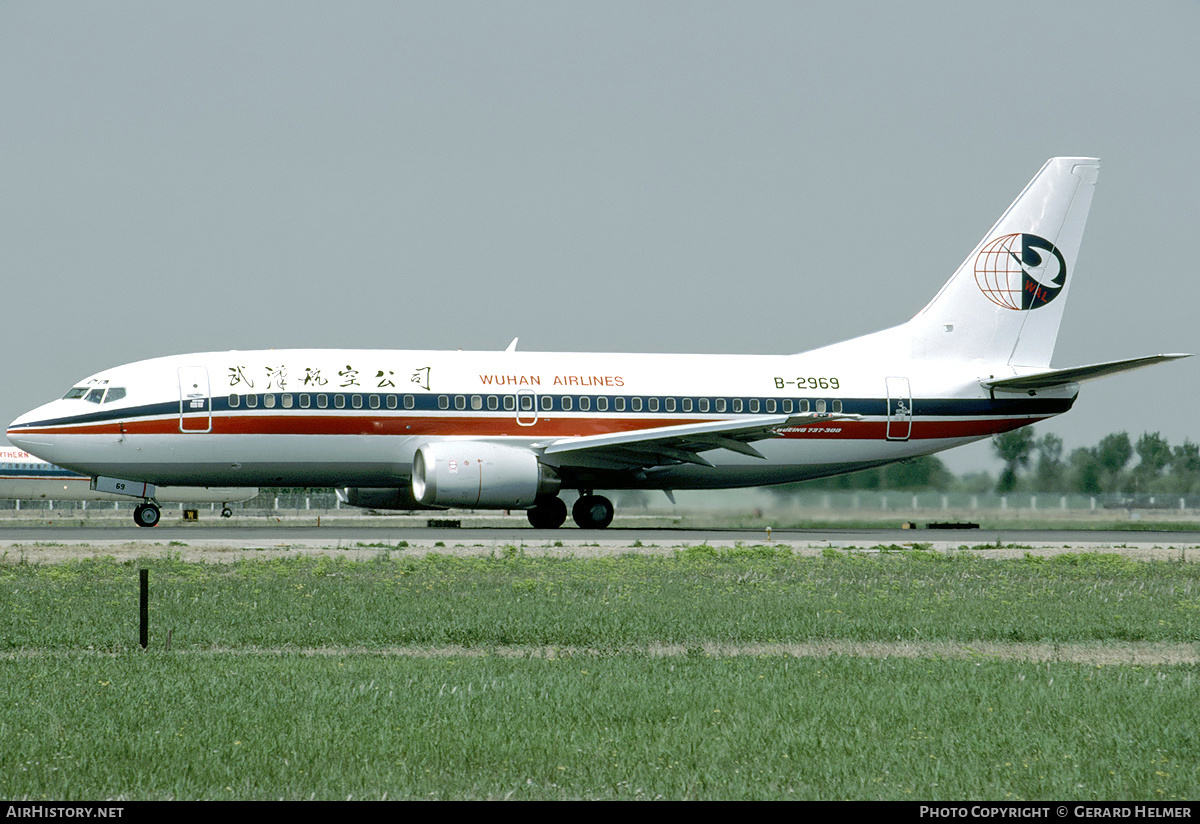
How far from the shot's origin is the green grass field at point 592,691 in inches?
275

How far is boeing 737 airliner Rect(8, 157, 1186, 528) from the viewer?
29.0 meters

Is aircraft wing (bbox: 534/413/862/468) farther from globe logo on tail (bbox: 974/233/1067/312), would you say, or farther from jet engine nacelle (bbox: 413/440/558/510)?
globe logo on tail (bbox: 974/233/1067/312)

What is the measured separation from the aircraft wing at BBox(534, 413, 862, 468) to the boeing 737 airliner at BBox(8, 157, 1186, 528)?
0.06m

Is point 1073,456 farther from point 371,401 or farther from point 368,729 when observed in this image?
point 368,729

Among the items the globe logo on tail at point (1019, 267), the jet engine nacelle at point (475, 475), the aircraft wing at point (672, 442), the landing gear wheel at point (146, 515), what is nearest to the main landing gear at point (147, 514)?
the landing gear wheel at point (146, 515)

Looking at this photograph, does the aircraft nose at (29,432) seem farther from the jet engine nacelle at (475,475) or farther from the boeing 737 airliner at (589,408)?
the jet engine nacelle at (475,475)

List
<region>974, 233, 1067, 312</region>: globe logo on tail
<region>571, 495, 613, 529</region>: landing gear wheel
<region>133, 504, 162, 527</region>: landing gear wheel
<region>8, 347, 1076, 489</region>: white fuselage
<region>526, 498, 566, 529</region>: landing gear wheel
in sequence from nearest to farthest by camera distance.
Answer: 1. <region>8, 347, 1076, 489</region>: white fuselage
2. <region>133, 504, 162, 527</region>: landing gear wheel
3. <region>571, 495, 613, 529</region>: landing gear wheel
4. <region>526, 498, 566, 529</region>: landing gear wheel
5. <region>974, 233, 1067, 312</region>: globe logo on tail

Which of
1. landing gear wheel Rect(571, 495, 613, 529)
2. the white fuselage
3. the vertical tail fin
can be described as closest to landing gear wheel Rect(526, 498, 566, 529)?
landing gear wheel Rect(571, 495, 613, 529)

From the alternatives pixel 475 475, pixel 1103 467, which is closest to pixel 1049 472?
pixel 1103 467

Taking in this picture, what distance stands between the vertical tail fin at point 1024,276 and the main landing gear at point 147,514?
2115 cm

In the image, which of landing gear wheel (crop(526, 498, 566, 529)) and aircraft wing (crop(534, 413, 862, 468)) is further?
landing gear wheel (crop(526, 498, 566, 529))

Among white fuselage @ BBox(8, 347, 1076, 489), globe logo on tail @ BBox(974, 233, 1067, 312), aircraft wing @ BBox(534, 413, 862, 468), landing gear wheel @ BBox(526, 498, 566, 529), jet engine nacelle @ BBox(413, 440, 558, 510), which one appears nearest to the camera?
jet engine nacelle @ BBox(413, 440, 558, 510)

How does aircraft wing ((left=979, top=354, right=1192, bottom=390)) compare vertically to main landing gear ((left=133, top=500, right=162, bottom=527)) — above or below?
above

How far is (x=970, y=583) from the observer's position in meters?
17.8
